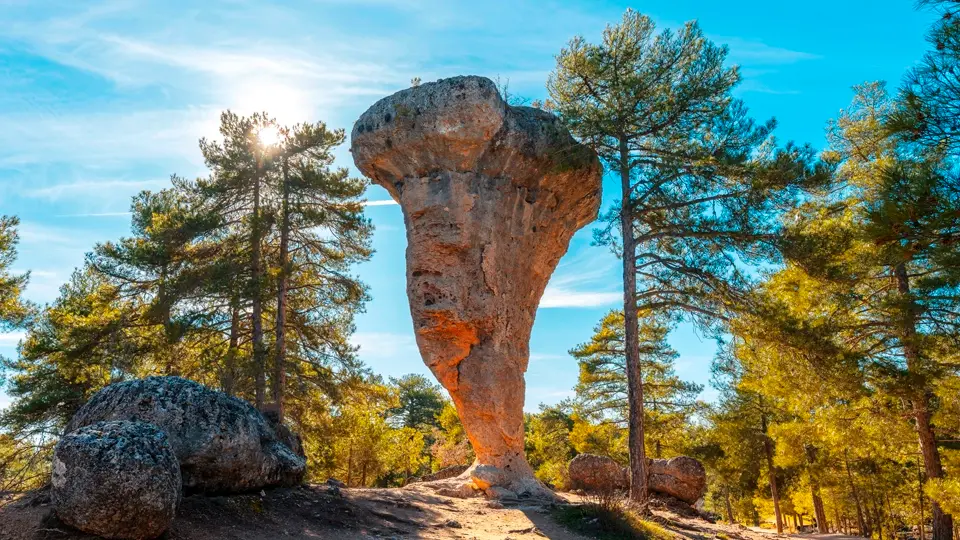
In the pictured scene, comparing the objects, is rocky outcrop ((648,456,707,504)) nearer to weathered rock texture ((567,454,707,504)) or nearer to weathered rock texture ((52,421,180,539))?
weathered rock texture ((567,454,707,504))

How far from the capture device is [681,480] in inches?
655

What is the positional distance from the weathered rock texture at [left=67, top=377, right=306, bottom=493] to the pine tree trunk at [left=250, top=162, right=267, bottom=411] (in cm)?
749

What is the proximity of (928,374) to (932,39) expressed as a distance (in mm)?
8073

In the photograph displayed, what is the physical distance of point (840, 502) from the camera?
82.3 ft

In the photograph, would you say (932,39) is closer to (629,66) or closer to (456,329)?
(629,66)

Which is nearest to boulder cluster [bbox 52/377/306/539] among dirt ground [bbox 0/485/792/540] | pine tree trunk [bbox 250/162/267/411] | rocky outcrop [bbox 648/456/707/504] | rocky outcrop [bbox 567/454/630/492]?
dirt ground [bbox 0/485/792/540]

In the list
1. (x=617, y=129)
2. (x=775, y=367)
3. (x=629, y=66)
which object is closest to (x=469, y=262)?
(x=617, y=129)

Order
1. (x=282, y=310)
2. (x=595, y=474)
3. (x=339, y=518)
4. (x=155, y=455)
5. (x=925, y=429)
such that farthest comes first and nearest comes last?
(x=595, y=474) → (x=282, y=310) → (x=925, y=429) → (x=339, y=518) → (x=155, y=455)

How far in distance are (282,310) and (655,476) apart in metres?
11.4

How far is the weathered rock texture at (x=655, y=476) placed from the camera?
54.6 ft

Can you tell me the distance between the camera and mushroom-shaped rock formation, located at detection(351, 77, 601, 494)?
1536 cm

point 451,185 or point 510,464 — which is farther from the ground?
point 451,185

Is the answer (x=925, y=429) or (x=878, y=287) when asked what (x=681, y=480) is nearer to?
(x=925, y=429)

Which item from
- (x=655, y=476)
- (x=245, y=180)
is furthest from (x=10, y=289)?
(x=655, y=476)
